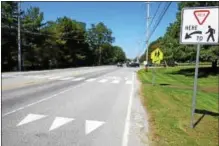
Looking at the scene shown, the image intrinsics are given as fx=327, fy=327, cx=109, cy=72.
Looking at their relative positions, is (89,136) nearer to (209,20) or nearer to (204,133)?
(204,133)

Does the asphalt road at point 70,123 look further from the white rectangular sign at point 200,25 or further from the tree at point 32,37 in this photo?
the tree at point 32,37

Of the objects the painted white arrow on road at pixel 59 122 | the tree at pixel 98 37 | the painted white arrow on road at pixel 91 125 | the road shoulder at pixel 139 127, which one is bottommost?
the road shoulder at pixel 139 127

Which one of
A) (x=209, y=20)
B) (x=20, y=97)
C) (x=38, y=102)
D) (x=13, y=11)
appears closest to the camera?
(x=209, y=20)

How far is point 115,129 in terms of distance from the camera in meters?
9.02

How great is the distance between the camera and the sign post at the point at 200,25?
8.45 m

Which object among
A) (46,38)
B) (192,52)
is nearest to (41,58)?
(46,38)

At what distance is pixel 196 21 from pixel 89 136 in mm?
4088

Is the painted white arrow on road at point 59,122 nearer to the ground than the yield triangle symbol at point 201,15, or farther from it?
nearer to the ground

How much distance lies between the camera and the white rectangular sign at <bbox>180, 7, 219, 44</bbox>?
8.45 metres

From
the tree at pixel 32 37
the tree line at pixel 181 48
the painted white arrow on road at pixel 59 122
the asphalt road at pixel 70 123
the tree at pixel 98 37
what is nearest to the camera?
the asphalt road at pixel 70 123

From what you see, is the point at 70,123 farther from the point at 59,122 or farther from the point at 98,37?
the point at 98,37

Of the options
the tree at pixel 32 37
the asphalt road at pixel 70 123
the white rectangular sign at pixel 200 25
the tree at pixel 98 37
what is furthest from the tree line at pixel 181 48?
the tree at pixel 98 37

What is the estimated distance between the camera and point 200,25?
862cm

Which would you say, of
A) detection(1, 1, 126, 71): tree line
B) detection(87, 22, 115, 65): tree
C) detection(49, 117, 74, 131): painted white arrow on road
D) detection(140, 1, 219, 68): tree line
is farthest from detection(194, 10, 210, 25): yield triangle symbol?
detection(87, 22, 115, 65): tree
